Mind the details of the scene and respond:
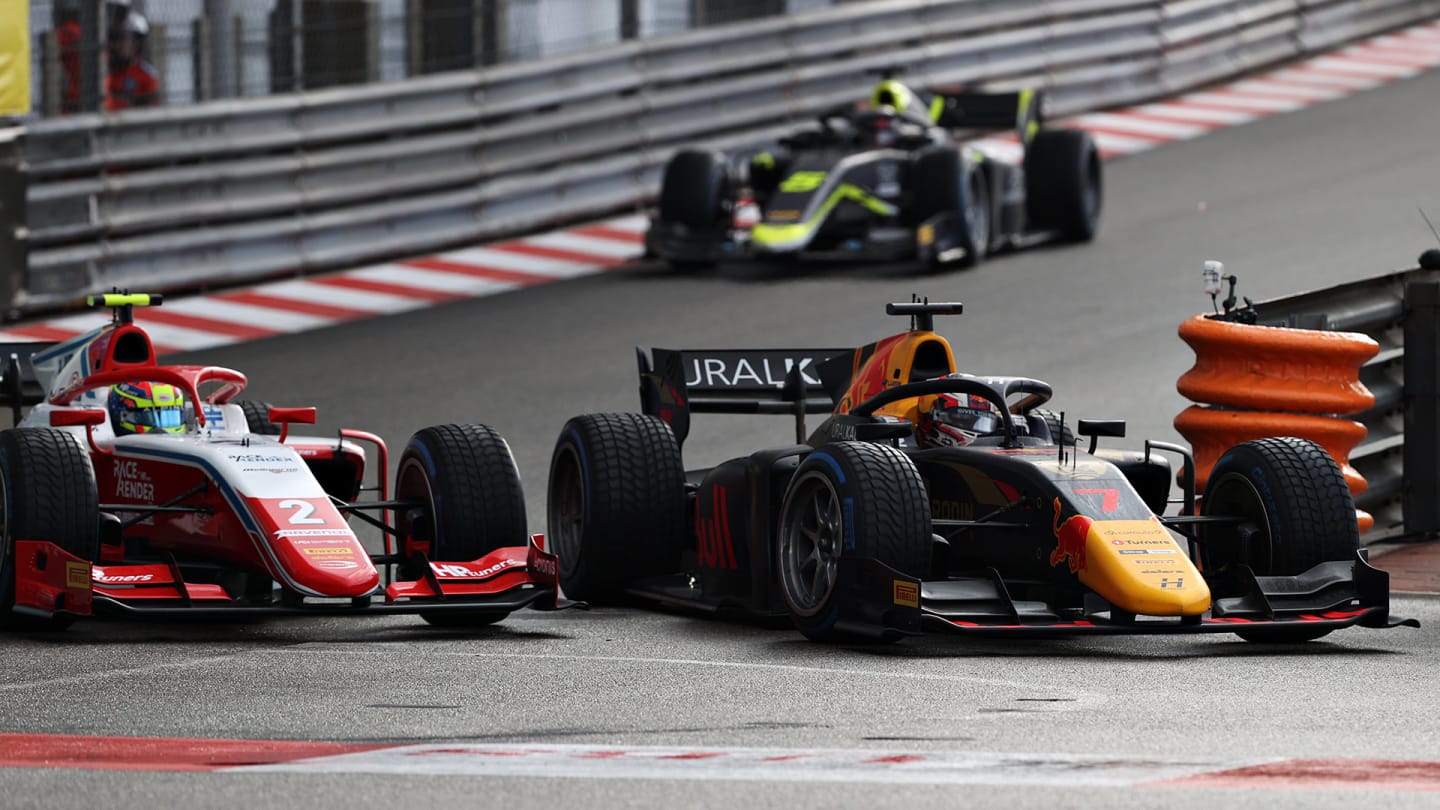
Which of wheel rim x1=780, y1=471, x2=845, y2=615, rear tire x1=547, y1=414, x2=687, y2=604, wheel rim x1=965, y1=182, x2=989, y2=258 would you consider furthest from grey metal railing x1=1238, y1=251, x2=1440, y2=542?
wheel rim x1=965, y1=182, x2=989, y2=258

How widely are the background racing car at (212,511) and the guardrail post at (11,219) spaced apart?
670 centimetres

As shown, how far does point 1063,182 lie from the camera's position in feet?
67.1

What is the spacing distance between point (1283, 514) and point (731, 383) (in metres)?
3.06

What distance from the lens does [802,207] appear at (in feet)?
63.0

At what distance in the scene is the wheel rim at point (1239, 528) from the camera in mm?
9609

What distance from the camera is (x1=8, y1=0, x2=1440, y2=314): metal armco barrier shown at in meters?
18.3

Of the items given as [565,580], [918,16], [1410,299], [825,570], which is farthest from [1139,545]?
[918,16]

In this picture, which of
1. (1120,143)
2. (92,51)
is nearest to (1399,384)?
(92,51)

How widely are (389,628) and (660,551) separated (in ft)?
4.16

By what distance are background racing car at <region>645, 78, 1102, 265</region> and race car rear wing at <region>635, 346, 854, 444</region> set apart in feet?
24.2

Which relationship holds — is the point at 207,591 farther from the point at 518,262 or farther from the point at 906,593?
the point at 518,262

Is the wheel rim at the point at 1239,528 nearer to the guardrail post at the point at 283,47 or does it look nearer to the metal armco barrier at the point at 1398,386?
the metal armco barrier at the point at 1398,386

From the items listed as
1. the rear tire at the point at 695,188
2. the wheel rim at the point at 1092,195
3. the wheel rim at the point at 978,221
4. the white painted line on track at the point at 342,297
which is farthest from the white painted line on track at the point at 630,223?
the wheel rim at the point at 1092,195

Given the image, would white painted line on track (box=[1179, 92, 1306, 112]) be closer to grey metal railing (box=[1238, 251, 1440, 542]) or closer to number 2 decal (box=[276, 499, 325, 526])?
grey metal railing (box=[1238, 251, 1440, 542])
